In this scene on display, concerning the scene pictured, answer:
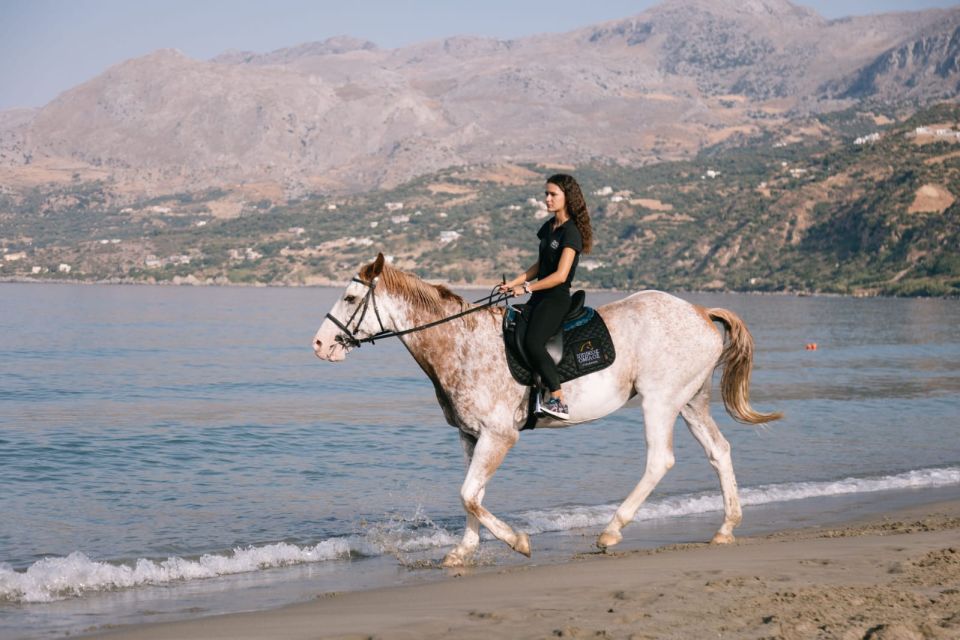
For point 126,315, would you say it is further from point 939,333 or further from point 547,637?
point 547,637

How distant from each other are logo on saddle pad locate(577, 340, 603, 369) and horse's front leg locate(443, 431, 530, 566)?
965 mm

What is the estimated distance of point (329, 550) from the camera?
12562 millimetres

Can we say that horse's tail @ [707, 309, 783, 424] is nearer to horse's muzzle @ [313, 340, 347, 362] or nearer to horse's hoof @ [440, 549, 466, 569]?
horse's hoof @ [440, 549, 466, 569]

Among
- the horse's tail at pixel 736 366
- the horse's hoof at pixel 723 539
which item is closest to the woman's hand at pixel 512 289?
the horse's tail at pixel 736 366

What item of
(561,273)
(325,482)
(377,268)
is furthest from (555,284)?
(325,482)

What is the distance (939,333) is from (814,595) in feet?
237

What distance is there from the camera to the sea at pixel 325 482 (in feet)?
36.8

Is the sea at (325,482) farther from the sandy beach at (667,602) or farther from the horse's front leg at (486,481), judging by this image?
the sandy beach at (667,602)

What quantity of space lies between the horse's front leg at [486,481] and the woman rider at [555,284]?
1.93 feet

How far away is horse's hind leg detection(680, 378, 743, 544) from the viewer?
12195 millimetres

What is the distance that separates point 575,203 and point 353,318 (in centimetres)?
243

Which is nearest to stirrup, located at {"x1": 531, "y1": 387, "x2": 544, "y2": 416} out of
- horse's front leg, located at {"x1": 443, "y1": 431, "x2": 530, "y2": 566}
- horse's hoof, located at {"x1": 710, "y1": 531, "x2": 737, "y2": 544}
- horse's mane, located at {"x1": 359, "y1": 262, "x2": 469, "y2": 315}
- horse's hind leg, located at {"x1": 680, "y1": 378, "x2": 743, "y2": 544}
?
horse's front leg, located at {"x1": 443, "y1": 431, "x2": 530, "y2": 566}

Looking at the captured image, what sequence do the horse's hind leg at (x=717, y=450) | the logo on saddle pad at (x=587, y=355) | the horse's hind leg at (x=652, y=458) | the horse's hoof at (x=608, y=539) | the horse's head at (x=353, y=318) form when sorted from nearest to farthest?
the horse's head at (x=353, y=318) < the logo on saddle pad at (x=587, y=355) < the horse's hoof at (x=608, y=539) < the horse's hind leg at (x=652, y=458) < the horse's hind leg at (x=717, y=450)

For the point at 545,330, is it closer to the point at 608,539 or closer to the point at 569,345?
the point at 569,345
